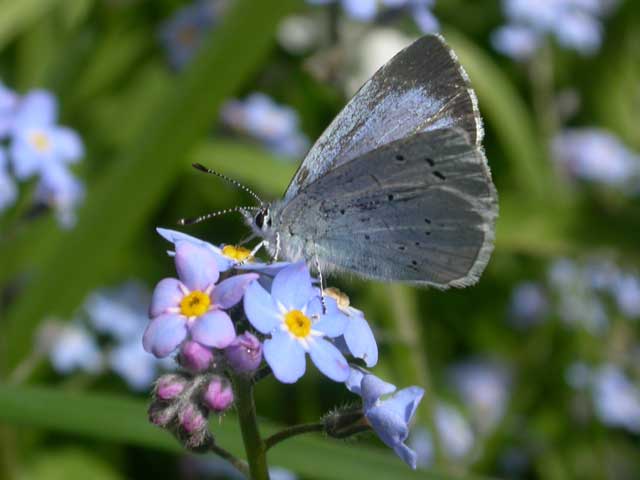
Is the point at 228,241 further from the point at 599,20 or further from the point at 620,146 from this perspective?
the point at 599,20

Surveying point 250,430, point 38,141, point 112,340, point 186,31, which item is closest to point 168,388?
point 250,430

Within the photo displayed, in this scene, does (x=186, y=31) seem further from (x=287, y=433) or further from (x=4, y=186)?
(x=287, y=433)

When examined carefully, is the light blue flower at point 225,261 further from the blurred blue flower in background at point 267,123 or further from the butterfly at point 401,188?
the blurred blue flower in background at point 267,123

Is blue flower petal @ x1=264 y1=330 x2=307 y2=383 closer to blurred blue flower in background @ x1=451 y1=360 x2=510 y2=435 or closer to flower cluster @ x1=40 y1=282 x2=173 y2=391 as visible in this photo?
flower cluster @ x1=40 y1=282 x2=173 y2=391

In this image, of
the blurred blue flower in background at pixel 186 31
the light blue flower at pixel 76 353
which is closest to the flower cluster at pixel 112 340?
the light blue flower at pixel 76 353

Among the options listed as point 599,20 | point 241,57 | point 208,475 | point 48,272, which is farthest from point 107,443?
point 599,20
